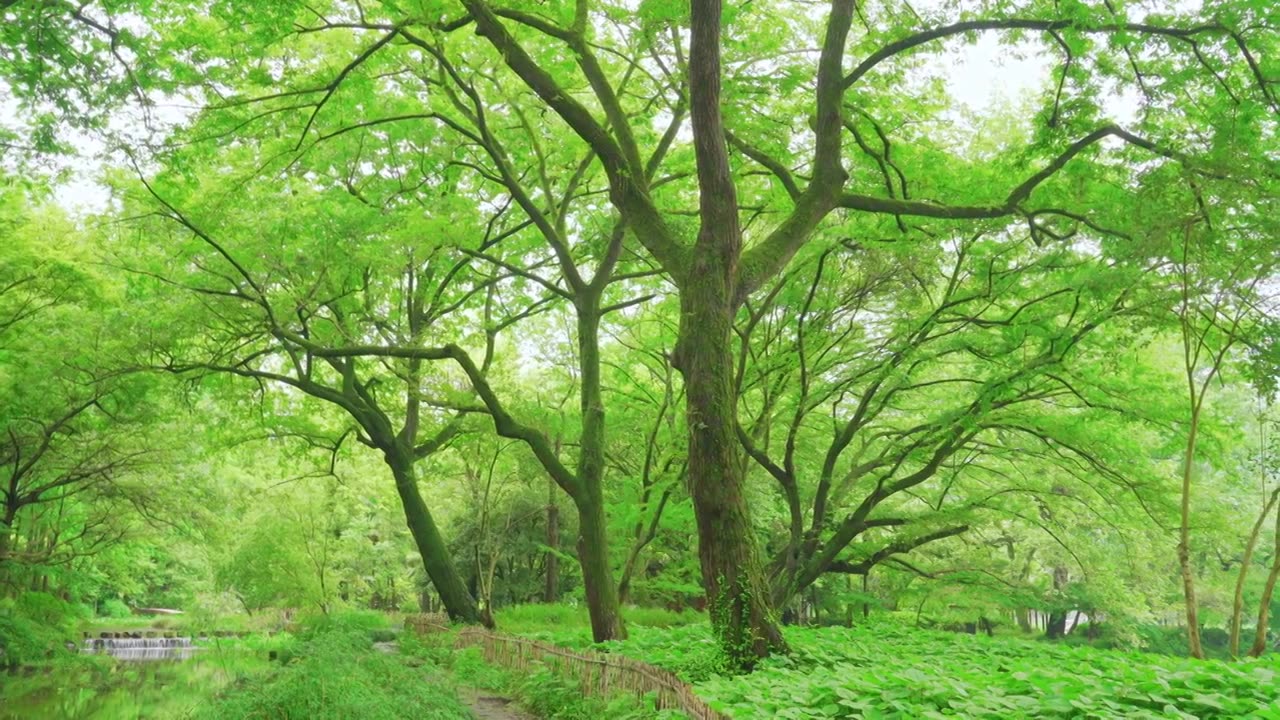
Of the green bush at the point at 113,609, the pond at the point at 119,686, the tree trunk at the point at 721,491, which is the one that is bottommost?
the green bush at the point at 113,609

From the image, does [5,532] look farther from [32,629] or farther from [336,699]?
[336,699]

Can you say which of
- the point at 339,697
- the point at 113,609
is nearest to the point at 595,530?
the point at 339,697

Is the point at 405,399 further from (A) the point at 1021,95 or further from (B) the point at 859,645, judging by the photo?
(A) the point at 1021,95

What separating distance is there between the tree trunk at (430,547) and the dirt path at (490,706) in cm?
575

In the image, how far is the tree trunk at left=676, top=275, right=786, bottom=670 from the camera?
24.0 ft

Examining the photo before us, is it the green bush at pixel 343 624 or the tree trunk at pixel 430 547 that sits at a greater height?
the tree trunk at pixel 430 547

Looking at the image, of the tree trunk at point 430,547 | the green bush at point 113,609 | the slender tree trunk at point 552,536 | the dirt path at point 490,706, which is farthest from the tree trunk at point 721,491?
the green bush at point 113,609

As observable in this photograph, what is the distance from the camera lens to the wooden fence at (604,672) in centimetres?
614

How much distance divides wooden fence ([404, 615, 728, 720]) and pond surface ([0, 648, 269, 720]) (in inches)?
151

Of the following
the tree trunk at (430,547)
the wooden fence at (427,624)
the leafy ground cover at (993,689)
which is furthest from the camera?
the wooden fence at (427,624)

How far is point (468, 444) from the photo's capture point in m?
20.8

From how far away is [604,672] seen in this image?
8.23m

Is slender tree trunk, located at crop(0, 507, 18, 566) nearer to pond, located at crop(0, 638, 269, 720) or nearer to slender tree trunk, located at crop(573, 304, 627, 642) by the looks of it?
pond, located at crop(0, 638, 269, 720)

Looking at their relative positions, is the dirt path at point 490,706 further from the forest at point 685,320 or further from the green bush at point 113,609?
the green bush at point 113,609
